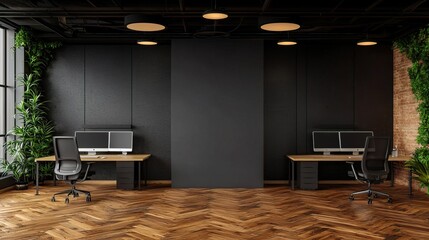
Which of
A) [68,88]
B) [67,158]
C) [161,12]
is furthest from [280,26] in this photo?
[68,88]

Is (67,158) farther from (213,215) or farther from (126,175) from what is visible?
(213,215)

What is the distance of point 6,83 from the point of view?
26.5ft

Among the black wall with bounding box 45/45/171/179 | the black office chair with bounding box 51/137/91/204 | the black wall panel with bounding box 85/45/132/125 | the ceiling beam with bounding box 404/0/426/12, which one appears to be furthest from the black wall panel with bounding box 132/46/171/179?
the ceiling beam with bounding box 404/0/426/12

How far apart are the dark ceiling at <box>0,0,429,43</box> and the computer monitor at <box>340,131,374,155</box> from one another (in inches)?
77.1

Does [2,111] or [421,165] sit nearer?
[421,165]

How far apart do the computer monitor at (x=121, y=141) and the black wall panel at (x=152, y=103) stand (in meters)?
0.50

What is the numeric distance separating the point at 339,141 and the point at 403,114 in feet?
4.71

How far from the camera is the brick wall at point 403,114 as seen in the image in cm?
791

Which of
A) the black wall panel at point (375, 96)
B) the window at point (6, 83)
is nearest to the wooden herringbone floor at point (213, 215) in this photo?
the window at point (6, 83)

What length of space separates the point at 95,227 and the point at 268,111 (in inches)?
191

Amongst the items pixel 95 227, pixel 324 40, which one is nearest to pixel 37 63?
pixel 95 227

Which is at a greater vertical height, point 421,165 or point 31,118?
point 31,118

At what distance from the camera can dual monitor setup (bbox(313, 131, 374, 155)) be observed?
27.2 ft

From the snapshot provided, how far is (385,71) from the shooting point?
28.7ft
